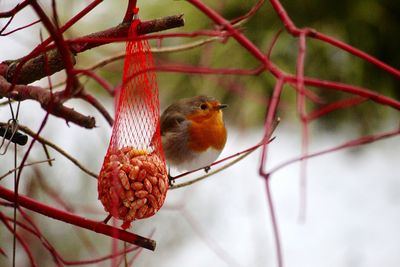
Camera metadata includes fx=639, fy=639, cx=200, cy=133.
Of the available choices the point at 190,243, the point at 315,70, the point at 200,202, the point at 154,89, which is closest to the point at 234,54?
the point at 315,70

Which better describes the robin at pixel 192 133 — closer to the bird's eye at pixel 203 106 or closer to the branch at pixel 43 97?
the bird's eye at pixel 203 106

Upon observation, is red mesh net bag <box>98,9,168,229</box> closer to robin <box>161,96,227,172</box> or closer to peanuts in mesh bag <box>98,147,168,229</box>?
peanuts in mesh bag <box>98,147,168,229</box>

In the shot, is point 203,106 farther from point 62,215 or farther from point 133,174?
point 62,215

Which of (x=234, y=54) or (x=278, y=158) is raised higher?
(x=234, y=54)

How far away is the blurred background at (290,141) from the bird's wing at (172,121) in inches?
25.9

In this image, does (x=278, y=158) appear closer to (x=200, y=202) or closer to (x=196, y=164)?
(x=200, y=202)

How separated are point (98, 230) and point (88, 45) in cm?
20

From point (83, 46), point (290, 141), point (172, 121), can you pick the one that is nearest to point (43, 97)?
point (83, 46)

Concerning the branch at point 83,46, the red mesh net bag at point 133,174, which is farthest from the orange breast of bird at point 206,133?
the branch at point 83,46

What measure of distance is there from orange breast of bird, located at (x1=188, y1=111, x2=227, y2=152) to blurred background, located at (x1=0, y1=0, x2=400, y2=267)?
0.65m

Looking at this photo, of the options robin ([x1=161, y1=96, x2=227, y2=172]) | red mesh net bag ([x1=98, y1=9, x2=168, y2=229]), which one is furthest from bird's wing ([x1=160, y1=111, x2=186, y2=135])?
red mesh net bag ([x1=98, y1=9, x2=168, y2=229])

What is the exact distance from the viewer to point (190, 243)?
2.33 metres

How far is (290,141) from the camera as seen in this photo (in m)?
3.13

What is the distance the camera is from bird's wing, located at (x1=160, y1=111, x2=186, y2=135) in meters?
1.55
